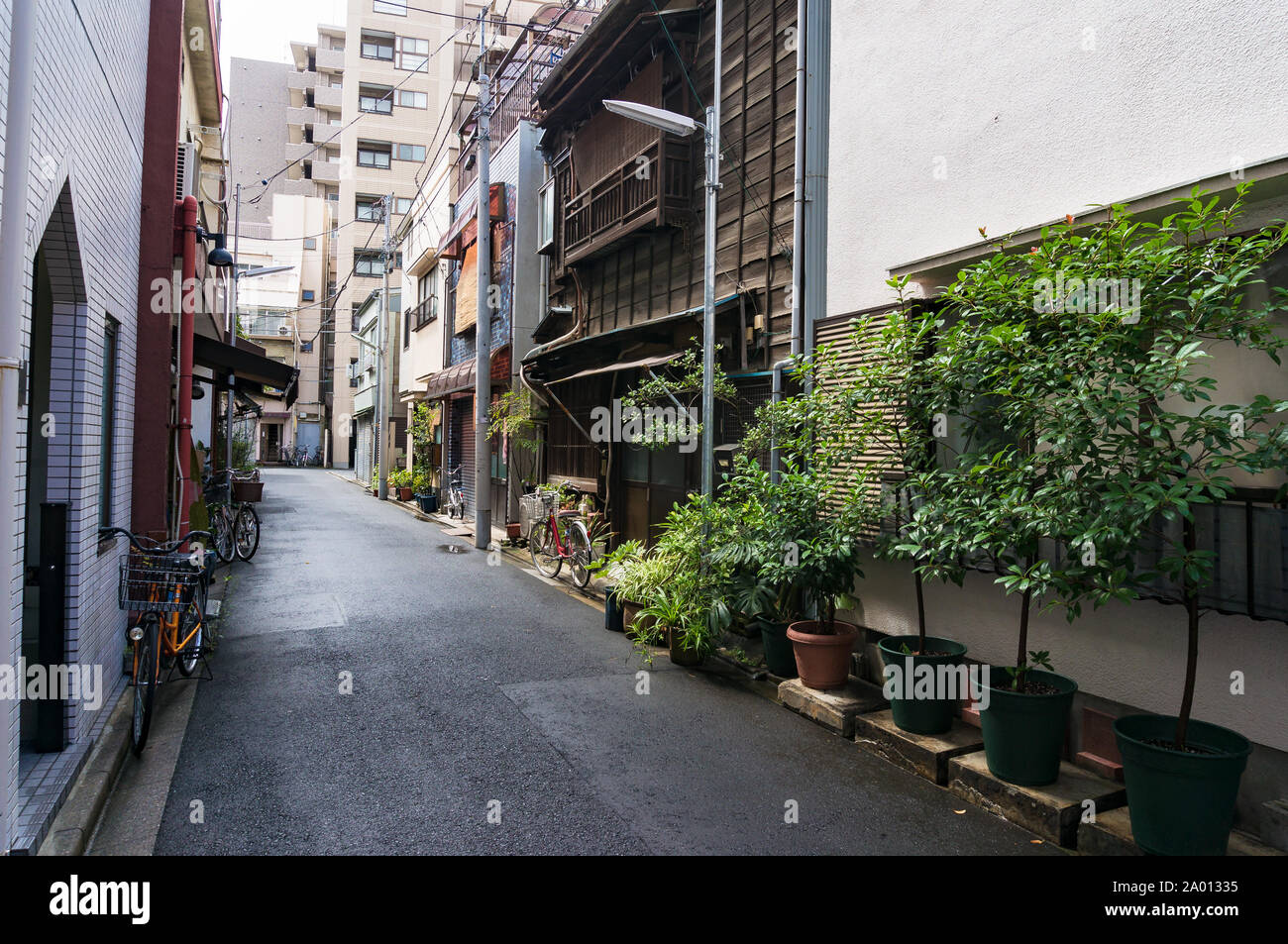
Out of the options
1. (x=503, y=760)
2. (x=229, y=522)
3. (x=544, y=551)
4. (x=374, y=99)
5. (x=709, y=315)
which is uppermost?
(x=374, y=99)

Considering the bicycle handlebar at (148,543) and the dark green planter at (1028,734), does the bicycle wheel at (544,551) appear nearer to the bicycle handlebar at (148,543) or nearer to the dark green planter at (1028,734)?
the bicycle handlebar at (148,543)

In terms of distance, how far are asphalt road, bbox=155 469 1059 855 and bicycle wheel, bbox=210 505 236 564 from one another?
4309 millimetres

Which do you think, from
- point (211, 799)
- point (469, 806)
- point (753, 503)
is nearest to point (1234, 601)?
point (753, 503)

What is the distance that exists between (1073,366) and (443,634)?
6.99 meters

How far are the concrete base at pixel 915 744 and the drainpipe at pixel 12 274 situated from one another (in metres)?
5.07

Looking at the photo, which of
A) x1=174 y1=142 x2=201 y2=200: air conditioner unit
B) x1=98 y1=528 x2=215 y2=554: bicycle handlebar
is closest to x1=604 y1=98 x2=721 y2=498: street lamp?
x1=98 y1=528 x2=215 y2=554: bicycle handlebar

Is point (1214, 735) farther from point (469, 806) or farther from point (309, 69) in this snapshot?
point (309, 69)

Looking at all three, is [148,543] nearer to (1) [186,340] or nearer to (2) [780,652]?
(1) [186,340]

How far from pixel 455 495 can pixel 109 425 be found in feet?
51.4

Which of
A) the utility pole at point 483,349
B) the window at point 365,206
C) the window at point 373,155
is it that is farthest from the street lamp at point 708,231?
the window at point 373,155

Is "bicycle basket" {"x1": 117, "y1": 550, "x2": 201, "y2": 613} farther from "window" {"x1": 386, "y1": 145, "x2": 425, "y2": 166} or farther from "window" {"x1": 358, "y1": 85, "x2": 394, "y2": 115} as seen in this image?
"window" {"x1": 358, "y1": 85, "x2": 394, "y2": 115}

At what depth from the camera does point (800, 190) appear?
27.4 feet

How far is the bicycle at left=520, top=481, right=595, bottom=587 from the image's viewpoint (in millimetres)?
12141

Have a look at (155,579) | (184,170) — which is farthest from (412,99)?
(155,579)
